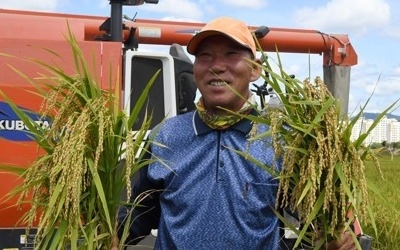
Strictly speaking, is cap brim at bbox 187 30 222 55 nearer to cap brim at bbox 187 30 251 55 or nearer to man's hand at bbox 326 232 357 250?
cap brim at bbox 187 30 251 55

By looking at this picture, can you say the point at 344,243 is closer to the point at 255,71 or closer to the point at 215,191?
the point at 215,191

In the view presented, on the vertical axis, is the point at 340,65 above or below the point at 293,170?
above

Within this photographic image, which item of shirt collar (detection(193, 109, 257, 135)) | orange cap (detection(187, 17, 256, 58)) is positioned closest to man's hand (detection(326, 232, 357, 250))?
shirt collar (detection(193, 109, 257, 135))

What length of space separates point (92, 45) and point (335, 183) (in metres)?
3.09

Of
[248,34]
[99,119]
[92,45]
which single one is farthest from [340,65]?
[99,119]

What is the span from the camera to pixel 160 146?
9.37 ft

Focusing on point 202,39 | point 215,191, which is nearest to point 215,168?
point 215,191

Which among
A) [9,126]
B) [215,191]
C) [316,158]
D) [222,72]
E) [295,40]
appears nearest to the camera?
[316,158]

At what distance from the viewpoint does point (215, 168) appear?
2721mm

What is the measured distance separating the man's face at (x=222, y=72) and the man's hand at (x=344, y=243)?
0.65m

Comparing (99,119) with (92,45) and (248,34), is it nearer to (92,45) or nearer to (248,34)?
(248,34)

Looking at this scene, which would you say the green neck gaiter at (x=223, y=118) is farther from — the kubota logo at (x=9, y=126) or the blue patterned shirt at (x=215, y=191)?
the kubota logo at (x=9, y=126)

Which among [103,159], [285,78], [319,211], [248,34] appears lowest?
[319,211]

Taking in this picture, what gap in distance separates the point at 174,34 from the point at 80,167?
464cm
